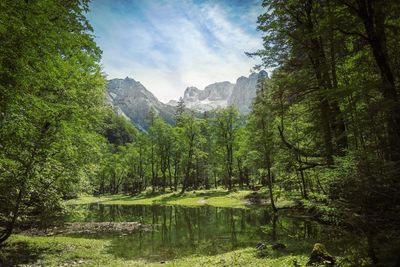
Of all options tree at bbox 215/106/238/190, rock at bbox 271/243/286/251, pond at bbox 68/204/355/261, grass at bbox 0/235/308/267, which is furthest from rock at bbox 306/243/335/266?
tree at bbox 215/106/238/190

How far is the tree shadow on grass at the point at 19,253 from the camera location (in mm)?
15125

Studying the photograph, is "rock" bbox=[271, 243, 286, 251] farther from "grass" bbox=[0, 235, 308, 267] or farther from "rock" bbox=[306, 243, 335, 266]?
"rock" bbox=[306, 243, 335, 266]

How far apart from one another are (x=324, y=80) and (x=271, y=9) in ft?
20.9

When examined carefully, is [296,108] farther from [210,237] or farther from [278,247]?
[210,237]

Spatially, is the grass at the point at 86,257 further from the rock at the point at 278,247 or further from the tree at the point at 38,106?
the tree at the point at 38,106

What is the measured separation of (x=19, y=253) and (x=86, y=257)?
12.6ft

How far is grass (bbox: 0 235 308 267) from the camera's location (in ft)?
46.9

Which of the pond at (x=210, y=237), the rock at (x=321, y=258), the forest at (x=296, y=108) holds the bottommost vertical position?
the pond at (x=210, y=237)

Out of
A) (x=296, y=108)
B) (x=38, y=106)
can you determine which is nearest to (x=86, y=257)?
(x=38, y=106)

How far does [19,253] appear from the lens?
1675 centimetres

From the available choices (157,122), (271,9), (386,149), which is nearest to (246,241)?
(386,149)

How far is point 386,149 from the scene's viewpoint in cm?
891

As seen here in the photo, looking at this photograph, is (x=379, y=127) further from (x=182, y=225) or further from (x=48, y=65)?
(x=182, y=225)

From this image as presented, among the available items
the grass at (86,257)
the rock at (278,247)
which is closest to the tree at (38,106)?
the grass at (86,257)
